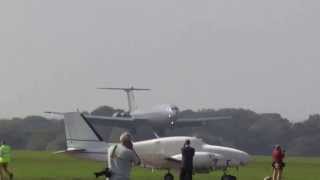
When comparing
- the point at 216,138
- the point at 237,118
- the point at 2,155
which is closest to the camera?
the point at 2,155

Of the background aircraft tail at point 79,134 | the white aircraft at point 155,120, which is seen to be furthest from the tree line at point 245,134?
the background aircraft tail at point 79,134

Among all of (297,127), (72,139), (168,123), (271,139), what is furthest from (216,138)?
(72,139)

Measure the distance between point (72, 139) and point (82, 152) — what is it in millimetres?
809

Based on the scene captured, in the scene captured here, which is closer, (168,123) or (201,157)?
(201,157)

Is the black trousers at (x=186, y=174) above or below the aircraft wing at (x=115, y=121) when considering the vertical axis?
above

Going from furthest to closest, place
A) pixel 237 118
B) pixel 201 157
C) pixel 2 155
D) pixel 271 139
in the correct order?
pixel 237 118 → pixel 271 139 → pixel 201 157 → pixel 2 155

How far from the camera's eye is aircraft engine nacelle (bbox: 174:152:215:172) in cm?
3869

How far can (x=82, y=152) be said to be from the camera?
1660 inches

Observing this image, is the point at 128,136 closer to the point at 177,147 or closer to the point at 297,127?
the point at 177,147

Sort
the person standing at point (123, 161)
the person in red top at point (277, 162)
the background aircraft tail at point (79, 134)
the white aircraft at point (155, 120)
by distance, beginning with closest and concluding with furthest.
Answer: the person standing at point (123, 161) → the person in red top at point (277, 162) → the background aircraft tail at point (79, 134) → the white aircraft at point (155, 120)

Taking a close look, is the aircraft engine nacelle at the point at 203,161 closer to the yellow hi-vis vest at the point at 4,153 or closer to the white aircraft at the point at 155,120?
the yellow hi-vis vest at the point at 4,153

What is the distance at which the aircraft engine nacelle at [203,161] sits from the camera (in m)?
38.7

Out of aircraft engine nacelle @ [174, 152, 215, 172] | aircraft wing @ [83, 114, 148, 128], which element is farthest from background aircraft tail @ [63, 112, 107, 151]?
aircraft wing @ [83, 114, 148, 128]

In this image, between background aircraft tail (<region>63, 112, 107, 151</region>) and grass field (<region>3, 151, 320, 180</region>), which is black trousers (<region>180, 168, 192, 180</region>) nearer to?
grass field (<region>3, 151, 320, 180</region>)
